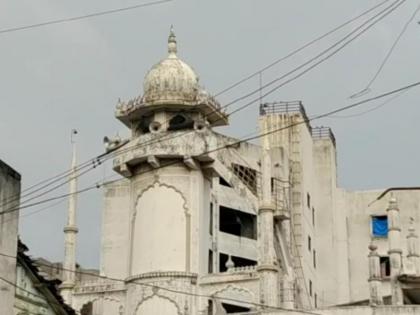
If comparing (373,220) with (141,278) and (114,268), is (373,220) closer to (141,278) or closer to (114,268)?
(114,268)

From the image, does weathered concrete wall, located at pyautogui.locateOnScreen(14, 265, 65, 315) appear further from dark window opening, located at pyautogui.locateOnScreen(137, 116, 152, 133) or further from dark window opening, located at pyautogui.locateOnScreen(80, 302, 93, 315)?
dark window opening, located at pyautogui.locateOnScreen(80, 302, 93, 315)

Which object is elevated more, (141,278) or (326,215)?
(326,215)

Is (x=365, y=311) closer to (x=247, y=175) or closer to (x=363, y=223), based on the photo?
(x=247, y=175)

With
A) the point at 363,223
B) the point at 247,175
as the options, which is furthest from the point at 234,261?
the point at 363,223

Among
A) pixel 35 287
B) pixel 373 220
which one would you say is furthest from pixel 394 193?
pixel 35 287

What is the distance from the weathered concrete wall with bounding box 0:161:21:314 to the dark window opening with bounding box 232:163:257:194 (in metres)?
29.3

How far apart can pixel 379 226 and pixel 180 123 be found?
23.5m

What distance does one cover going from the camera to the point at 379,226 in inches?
2766

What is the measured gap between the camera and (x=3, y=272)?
83.9ft

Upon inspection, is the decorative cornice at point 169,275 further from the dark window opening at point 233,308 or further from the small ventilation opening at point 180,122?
the small ventilation opening at point 180,122

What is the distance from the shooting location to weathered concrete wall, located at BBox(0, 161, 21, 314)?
2555 cm

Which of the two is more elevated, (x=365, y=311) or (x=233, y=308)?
(x=233, y=308)

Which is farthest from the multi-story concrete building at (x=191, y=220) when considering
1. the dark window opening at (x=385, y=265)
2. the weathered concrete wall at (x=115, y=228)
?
the dark window opening at (x=385, y=265)

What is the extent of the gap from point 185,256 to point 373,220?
79.6 feet
